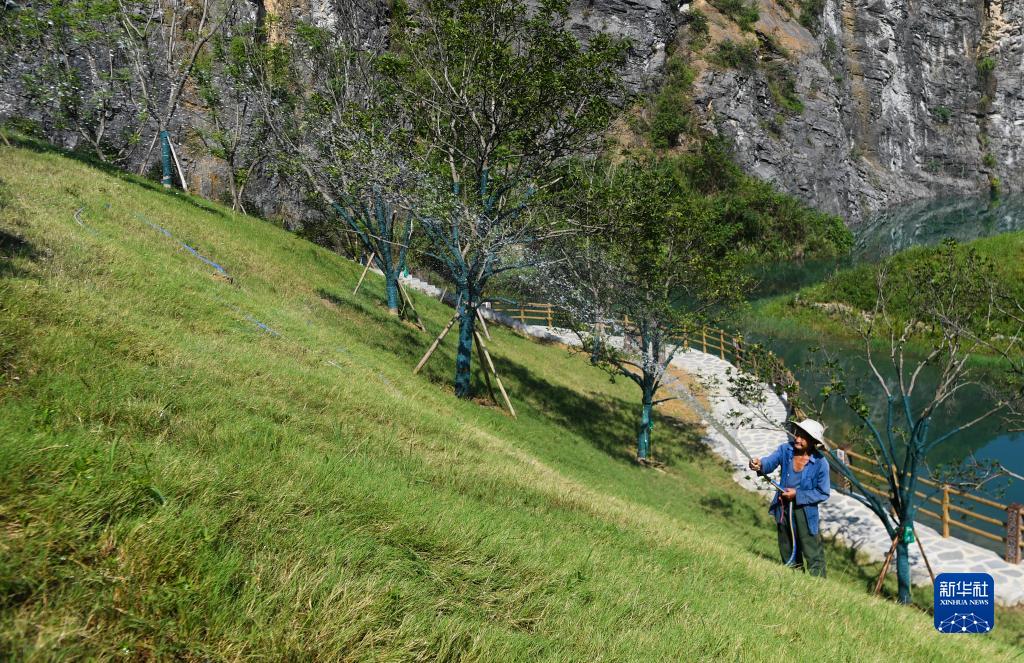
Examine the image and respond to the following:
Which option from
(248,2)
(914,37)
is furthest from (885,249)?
(248,2)

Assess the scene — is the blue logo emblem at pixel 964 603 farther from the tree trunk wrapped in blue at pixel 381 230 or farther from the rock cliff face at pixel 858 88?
the rock cliff face at pixel 858 88

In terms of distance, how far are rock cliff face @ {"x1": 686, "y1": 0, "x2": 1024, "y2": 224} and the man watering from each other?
57.4 metres

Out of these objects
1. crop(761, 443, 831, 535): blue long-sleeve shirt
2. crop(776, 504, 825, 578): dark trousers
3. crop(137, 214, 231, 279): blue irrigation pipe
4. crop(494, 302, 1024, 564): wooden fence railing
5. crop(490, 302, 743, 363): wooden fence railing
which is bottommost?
crop(494, 302, 1024, 564): wooden fence railing

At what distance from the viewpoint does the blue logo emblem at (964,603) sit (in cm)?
455

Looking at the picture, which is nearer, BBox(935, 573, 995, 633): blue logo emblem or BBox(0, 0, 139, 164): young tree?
BBox(935, 573, 995, 633): blue logo emblem

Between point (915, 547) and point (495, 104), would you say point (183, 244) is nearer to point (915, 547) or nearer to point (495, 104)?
point (495, 104)

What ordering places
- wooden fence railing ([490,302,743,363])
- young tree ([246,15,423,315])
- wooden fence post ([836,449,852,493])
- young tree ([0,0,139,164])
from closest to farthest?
wooden fence post ([836,449,852,493]) < young tree ([246,15,423,315]) < young tree ([0,0,139,164]) < wooden fence railing ([490,302,743,363])

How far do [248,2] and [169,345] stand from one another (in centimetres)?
4457

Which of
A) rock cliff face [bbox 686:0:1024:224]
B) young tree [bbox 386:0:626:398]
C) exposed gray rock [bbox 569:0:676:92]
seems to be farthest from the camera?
rock cliff face [bbox 686:0:1024:224]

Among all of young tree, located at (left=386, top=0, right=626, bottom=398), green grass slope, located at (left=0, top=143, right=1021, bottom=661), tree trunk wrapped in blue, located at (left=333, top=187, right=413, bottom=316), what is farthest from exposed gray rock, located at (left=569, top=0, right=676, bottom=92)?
green grass slope, located at (left=0, top=143, right=1021, bottom=661)

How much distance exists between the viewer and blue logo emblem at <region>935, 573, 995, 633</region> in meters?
4.55

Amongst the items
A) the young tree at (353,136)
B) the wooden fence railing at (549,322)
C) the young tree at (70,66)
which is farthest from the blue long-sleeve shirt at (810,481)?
the wooden fence railing at (549,322)

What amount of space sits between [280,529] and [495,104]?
11.7m

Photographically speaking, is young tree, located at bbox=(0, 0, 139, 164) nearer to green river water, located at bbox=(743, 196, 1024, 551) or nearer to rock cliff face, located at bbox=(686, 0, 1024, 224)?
green river water, located at bbox=(743, 196, 1024, 551)
